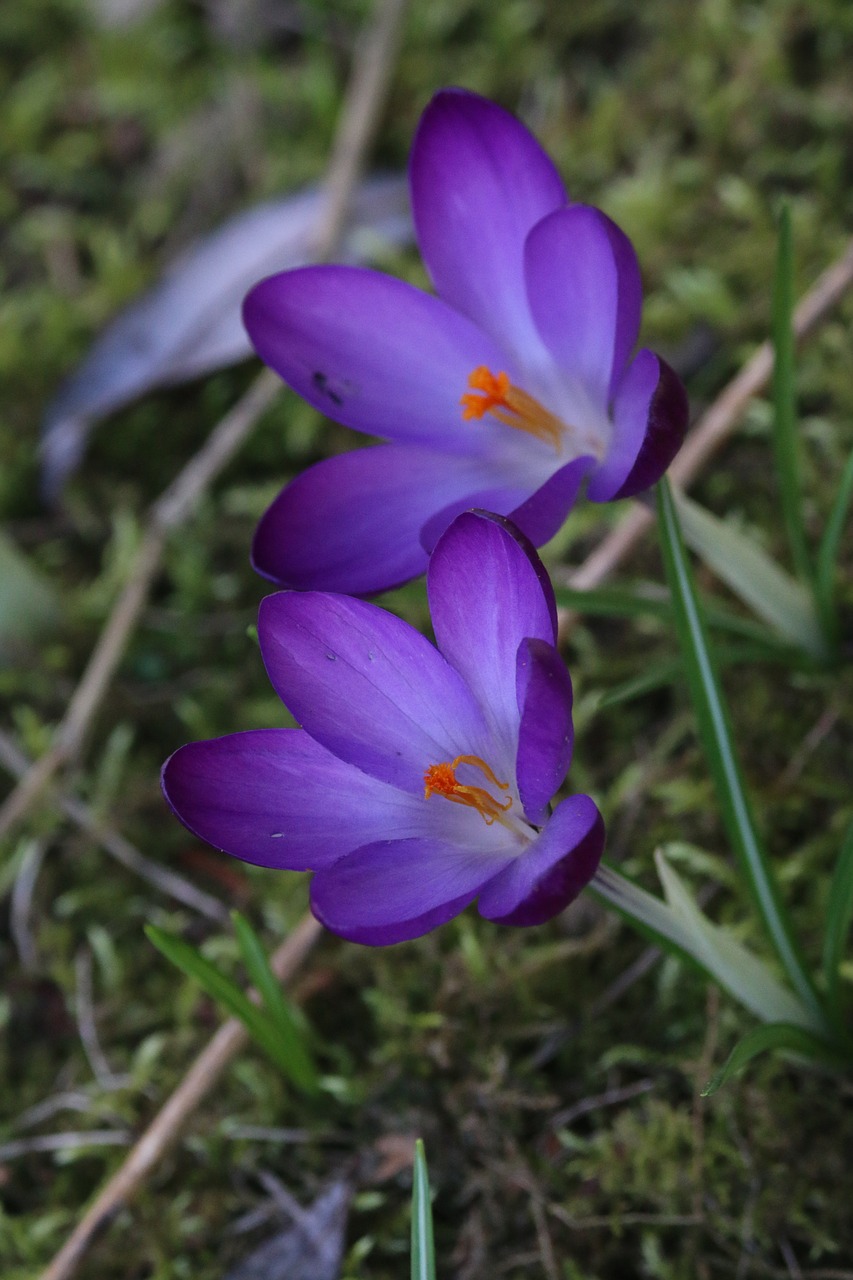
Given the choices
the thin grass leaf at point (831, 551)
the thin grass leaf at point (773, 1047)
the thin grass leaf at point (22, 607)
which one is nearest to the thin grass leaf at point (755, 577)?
the thin grass leaf at point (831, 551)

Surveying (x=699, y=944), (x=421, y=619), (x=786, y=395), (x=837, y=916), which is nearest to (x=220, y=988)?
(x=699, y=944)

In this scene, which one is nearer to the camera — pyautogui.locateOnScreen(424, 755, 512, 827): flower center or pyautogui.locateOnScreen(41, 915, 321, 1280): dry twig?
pyautogui.locateOnScreen(424, 755, 512, 827): flower center

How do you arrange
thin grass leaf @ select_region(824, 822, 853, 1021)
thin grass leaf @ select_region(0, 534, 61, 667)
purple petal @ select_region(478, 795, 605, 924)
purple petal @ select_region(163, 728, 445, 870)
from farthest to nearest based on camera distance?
thin grass leaf @ select_region(0, 534, 61, 667) → thin grass leaf @ select_region(824, 822, 853, 1021) → purple petal @ select_region(163, 728, 445, 870) → purple petal @ select_region(478, 795, 605, 924)

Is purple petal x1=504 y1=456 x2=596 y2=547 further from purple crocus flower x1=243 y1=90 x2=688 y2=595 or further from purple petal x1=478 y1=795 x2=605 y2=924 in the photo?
purple petal x1=478 y1=795 x2=605 y2=924

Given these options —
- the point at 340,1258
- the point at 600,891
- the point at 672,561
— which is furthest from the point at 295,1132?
the point at 672,561

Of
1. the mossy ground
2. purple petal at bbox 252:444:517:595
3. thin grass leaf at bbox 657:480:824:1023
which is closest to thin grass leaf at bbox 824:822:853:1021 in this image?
thin grass leaf at bbox 657:480:824:1023

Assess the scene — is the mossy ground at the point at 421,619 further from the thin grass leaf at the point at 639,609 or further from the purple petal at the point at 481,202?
the purple petal at the point at 481,202

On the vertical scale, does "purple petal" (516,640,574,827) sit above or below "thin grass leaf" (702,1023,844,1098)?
above

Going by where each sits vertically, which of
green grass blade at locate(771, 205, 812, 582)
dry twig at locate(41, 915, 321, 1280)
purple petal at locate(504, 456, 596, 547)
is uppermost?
purple petal at locate(504, 456, 596, 547)
